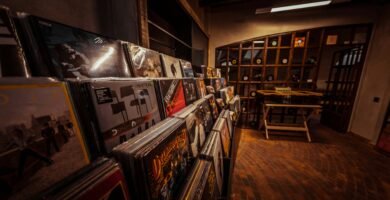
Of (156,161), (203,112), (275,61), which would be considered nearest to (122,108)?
(156,161)

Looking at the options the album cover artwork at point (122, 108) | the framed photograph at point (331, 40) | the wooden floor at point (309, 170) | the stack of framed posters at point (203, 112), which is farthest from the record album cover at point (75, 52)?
the framed photograph at point (331, 40)

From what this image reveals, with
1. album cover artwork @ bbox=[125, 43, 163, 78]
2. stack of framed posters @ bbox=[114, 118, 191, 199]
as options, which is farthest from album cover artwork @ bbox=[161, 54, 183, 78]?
stack of framed posters @ bbox=[114, 118, 191, 199]

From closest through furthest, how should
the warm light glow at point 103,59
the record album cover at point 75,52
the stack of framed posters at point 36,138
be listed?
the stack of framed posters at point 36,138 → the record album cover at point 75,52 → the warm light glow at point 103,59

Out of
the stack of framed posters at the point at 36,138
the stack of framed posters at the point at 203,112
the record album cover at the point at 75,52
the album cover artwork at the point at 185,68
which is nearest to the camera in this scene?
the stack of framed posters at the point at 36,138

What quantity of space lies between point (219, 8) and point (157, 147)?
4.24m

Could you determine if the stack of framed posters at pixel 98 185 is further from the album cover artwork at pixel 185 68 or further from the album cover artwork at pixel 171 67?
the album cover artwork at pixel 185 68

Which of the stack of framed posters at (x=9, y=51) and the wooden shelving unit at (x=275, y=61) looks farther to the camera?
the wooden shelving unit at (x=275, y=61)

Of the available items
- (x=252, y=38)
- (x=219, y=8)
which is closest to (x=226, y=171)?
(x=252, y=38)

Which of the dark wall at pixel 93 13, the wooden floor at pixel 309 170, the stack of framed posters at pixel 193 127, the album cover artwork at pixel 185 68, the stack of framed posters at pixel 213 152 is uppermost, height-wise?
the dark wall at pixel 93 13

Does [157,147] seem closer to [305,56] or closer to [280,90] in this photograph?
[280,90]

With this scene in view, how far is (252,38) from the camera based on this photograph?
144 inches

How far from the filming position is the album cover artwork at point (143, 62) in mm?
826

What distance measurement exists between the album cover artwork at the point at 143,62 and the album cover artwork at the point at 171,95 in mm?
159

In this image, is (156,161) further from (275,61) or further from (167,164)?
(275,61)
